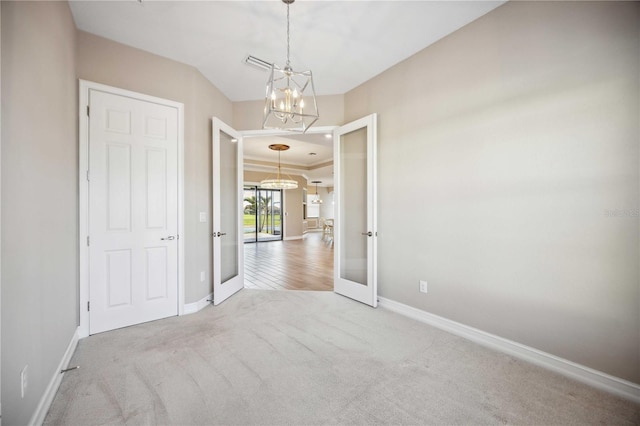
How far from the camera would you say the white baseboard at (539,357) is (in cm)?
171

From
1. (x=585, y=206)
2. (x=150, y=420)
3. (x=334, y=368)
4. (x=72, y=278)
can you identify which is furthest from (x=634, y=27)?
(x=72, y=278)

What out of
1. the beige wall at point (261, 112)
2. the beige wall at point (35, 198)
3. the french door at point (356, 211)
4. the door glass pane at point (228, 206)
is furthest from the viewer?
the beige wall at point (261, 112)

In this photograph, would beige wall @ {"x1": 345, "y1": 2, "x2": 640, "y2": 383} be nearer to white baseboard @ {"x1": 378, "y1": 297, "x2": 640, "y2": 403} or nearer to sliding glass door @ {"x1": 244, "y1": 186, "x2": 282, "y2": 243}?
white baseboard @ {"x1": 378, "y1": 297, "x2": 640, "y2": 403}

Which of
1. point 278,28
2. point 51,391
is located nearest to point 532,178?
point 278,28

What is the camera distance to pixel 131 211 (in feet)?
9.00

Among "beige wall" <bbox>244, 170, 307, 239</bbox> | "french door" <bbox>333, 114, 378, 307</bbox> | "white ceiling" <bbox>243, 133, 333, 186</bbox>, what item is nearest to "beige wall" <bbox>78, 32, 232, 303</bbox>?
"french door" <bbox>333, 114, 378, 307</bbox>

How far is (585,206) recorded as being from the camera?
183 centimetres

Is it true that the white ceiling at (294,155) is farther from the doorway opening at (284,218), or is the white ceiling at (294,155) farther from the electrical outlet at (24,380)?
the electrical outlet at (24,380)

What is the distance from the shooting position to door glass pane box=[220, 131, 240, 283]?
12.1 feet

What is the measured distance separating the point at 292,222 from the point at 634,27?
1020 cm

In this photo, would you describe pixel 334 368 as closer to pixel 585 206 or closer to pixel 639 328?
pixel 639 328

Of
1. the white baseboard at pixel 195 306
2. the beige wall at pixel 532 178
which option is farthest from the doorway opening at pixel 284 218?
the beige wall at pixel 532 178

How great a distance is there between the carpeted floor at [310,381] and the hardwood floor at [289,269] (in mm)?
1603

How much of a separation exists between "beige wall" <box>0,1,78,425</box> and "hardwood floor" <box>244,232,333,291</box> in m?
2.62
